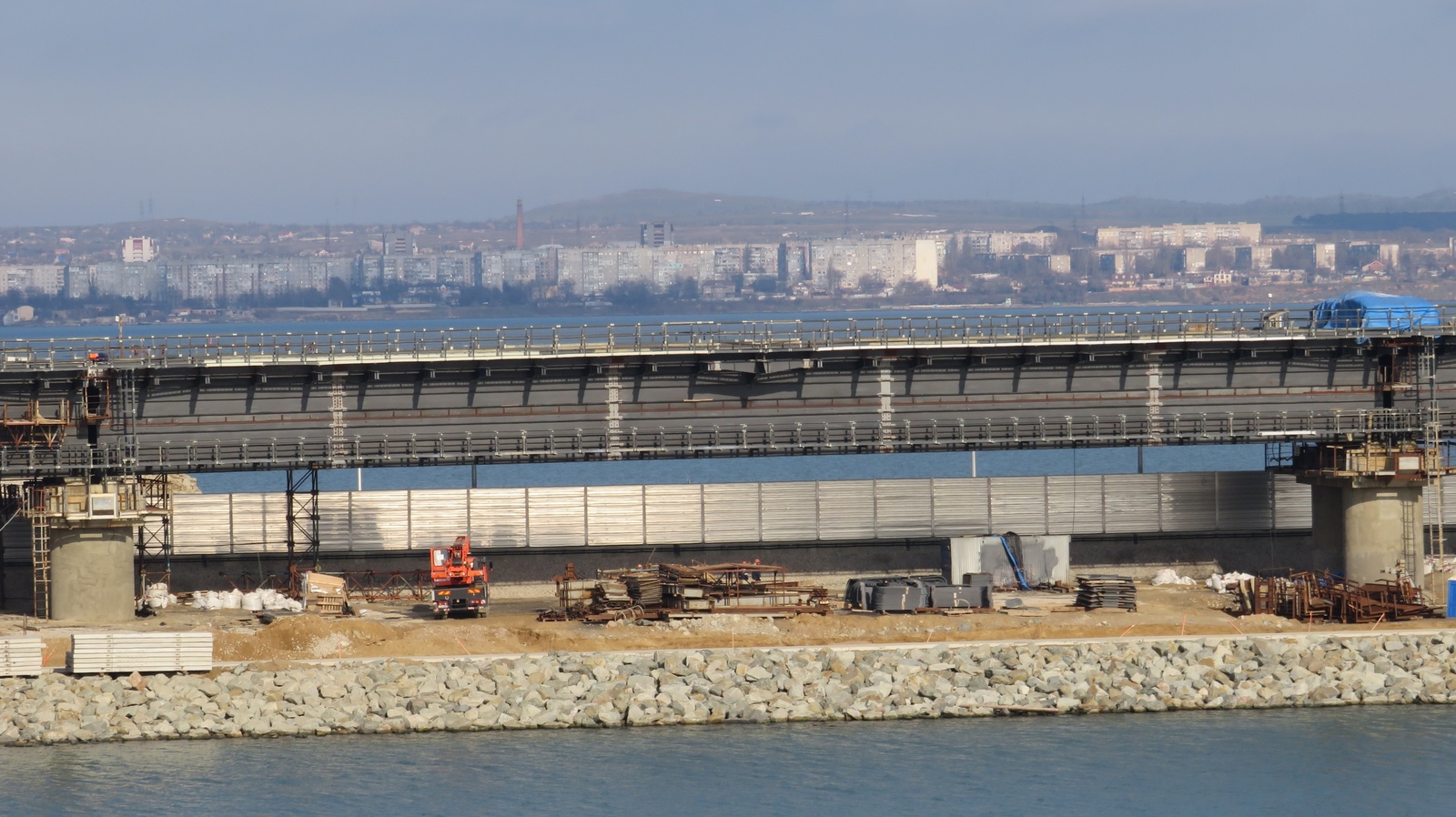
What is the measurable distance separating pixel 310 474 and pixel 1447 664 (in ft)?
140

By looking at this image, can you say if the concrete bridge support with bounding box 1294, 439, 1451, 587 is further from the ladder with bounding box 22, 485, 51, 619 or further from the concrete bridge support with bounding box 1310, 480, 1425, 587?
the ladder with bounding box 22, 485, 51, 619

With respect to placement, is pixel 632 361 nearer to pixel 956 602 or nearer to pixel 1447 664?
pixel 956 602

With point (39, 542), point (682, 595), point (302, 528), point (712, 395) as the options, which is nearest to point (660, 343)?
point (712, 395)

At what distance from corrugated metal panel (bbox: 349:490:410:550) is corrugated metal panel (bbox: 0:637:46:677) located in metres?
18.5

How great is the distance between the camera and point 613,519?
72000mm

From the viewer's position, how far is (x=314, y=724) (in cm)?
5172

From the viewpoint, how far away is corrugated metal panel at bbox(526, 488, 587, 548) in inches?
2820

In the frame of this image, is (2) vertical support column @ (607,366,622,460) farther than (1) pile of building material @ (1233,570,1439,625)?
Yes

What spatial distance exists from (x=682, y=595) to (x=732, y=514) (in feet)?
39.3

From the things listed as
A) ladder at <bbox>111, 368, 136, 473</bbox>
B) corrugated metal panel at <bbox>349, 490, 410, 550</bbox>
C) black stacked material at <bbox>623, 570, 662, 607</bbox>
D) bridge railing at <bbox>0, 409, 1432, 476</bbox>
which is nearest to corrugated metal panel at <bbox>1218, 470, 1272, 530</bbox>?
bridge railing at <bbox>0, 409, 1432, 476</bbox>

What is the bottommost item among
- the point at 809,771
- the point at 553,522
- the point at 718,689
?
the point at 809,771

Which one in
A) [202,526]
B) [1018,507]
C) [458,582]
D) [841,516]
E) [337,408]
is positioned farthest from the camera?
[1018,507]

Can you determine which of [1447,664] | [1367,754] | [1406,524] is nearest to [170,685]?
[1367,754]

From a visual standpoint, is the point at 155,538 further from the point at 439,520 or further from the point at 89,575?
the point at 439,520
